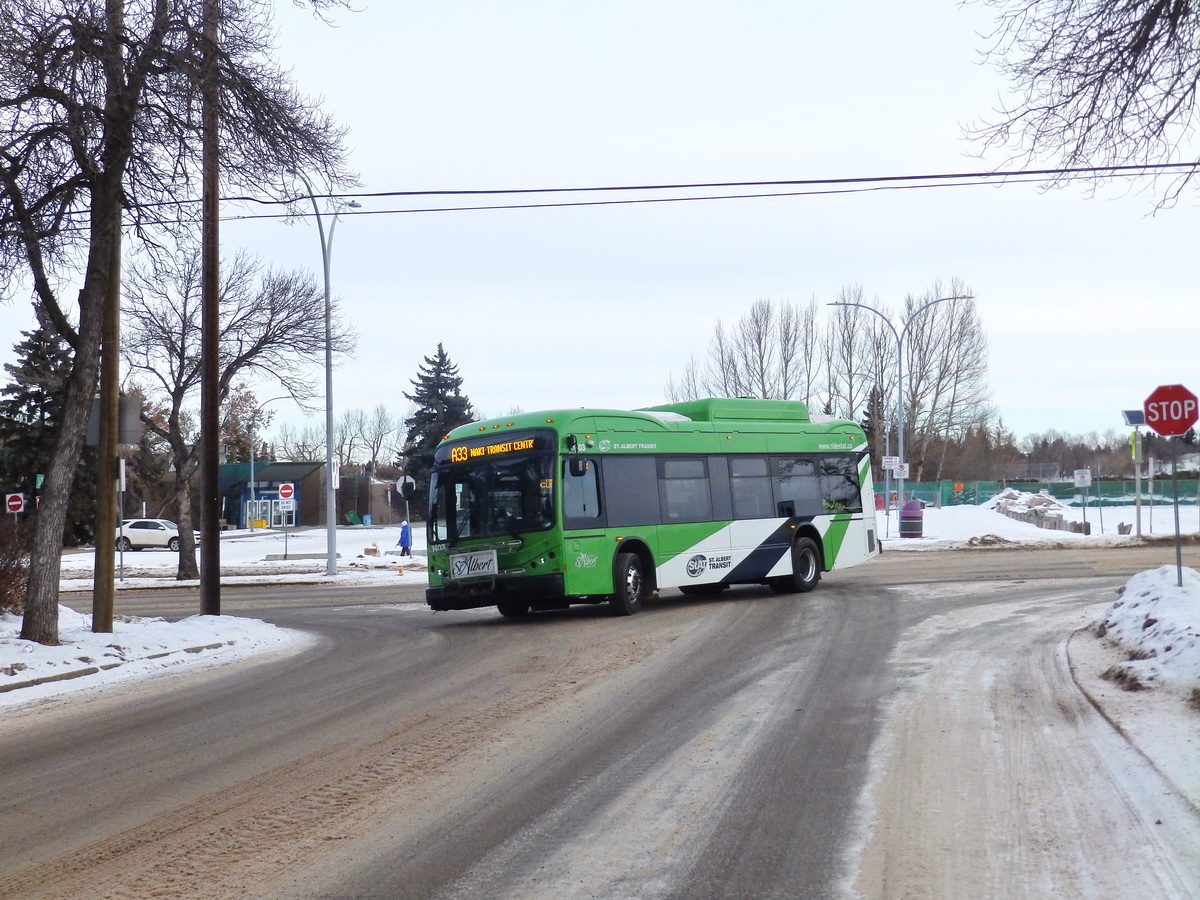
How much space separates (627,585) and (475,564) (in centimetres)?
228

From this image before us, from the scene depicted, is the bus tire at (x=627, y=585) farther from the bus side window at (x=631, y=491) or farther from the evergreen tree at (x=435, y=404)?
the evergreen tree at (x=435, y=404)

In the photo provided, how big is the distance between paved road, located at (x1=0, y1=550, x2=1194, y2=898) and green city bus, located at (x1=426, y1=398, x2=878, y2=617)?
2.47 metres

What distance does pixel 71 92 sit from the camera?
11.9 m

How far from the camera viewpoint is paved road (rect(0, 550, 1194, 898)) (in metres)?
5.17

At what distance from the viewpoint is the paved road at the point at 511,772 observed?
5.17 meters

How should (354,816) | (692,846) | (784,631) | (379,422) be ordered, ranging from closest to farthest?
(692,846) < (354,816) < (784,631) < (379,422)

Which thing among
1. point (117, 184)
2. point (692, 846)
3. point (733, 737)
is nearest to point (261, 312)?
point (117, 184)

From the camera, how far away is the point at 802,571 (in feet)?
66.9

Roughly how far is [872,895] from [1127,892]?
1027 millimetres

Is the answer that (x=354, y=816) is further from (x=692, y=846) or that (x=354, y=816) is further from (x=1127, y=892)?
(x=1127, y=892)

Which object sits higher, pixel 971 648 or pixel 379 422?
pixel 379 422

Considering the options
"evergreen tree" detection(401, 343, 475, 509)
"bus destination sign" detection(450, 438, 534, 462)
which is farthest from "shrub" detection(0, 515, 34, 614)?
"evergreen tree" detection(401, 343, 475, 509)

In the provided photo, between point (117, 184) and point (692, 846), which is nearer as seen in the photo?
point (692, 846)

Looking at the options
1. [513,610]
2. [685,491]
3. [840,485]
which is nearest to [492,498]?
[513,610]
